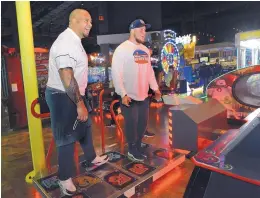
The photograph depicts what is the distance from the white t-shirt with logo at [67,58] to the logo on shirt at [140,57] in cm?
79

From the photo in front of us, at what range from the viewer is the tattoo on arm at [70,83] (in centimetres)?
187

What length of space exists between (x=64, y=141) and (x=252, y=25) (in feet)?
72.6

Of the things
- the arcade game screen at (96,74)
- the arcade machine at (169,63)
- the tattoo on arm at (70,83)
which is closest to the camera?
the tattoo on arm at (70,83)

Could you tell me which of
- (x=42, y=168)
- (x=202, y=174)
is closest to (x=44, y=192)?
(x=42, y=168)

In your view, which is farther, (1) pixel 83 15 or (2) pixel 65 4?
(2) pixel 65 4

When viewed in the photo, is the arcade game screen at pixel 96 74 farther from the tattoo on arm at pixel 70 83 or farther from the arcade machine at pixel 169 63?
the tattoo on arm at pixel 70 83

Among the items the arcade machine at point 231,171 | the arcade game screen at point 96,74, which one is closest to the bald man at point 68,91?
the arcade machine at point 231,171

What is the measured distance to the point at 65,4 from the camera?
11.9 metres

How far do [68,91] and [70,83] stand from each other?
7 cm

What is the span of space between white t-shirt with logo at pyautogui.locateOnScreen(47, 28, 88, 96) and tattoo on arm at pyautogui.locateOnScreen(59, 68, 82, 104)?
50mm

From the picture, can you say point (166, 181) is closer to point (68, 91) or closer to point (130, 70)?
point (130, 70)

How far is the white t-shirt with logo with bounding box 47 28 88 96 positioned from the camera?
6.18 ft

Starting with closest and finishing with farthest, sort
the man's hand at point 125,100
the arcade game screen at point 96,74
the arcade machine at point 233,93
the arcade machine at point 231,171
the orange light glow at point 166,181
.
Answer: the arcade machine at point 231,171 → the orange light glow at point 166,181 → the man's hand at point 125,100 → the arcade machine at point 233,93 → the arcade game screen at point 96,74

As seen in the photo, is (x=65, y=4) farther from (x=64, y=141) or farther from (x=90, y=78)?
(x=64, y=141)
